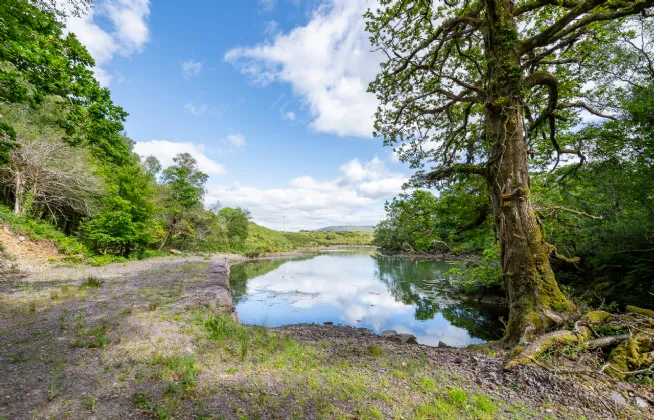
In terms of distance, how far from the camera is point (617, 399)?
304cm

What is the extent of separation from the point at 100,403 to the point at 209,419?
55.4 inches

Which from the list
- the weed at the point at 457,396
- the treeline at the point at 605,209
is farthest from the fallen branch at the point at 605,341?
the weed at the point at 457,396

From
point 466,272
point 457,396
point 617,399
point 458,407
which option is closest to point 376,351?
point 457,396

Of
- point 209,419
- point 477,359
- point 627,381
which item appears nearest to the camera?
point 209,419

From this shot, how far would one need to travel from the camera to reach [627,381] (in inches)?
135

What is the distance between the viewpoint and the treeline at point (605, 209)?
267 inches

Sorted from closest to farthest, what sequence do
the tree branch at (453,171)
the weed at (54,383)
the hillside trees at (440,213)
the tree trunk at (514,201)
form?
the weed at (54,383)
the tree trunk at (514,201)
the tree branch at (453,171)
the hillside trees at (440,213)

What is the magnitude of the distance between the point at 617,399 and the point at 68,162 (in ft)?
68.9

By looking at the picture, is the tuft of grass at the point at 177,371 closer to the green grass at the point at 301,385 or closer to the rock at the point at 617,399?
the green grass at the point at 301,385

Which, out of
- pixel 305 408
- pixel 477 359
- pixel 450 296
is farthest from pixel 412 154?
pixel 450 296

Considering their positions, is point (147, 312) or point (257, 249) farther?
point (257, 249)

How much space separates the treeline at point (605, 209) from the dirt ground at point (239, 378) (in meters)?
3.04

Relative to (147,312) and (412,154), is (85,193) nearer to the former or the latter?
(147,312)

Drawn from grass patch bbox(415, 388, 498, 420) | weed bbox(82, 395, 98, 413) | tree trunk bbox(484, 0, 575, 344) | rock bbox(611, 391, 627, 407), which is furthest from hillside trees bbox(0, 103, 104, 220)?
rock bbox(611, 391, 627, 407)
